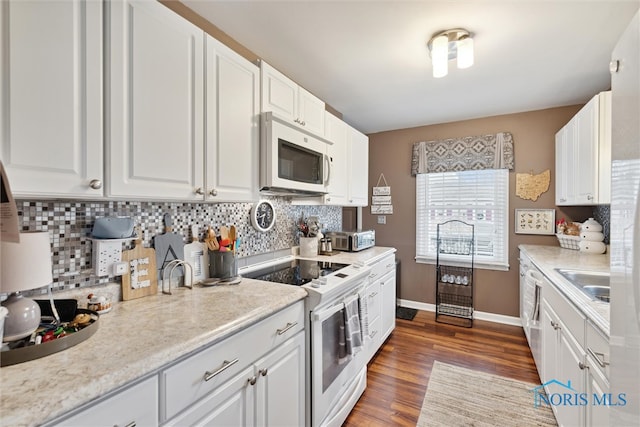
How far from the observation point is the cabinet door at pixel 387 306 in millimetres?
2688

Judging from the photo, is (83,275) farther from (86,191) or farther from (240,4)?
(240,4)

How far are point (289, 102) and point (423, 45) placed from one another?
1.00 metres

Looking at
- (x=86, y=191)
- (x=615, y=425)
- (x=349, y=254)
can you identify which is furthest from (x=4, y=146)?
(x=349, y=254)

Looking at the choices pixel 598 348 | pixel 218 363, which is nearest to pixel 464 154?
pixel 598 348

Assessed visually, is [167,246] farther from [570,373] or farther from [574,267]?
[574,267]

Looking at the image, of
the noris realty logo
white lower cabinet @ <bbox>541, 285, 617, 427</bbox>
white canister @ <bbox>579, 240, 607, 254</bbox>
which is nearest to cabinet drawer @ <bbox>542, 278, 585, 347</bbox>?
white lower cabinet @ <bbox>541, 285, 617, 427</bbox>

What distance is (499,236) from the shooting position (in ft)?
11.2

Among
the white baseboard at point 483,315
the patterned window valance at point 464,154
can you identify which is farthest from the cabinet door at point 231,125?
the white baseboard at point 483,315

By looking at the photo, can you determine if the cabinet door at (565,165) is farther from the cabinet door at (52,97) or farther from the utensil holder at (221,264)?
the cabinet door at (52,97)

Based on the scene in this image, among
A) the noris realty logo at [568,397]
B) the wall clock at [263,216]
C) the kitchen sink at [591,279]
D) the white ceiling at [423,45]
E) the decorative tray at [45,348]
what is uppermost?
the white ceiling at [423,45]

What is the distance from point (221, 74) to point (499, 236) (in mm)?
3422

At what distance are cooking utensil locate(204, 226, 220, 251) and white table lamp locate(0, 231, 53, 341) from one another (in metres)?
0.81

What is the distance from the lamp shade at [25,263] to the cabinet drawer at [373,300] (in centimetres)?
194

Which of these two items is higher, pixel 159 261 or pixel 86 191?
pixel 86 191
